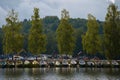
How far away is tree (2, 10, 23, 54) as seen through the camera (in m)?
104

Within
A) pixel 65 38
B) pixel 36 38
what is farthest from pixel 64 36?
pixel 36 38

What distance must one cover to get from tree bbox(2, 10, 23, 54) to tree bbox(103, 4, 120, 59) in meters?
23.0

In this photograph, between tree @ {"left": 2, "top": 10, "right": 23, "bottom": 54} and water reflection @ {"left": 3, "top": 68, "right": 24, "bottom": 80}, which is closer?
water reflection @ {"left": 3, "top": 68, "right": 24, "bottom": 80}

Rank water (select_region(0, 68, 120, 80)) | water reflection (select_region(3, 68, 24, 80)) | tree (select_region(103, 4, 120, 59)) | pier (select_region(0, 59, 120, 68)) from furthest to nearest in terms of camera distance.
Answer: tree (select_region(103, 4, 120, 59)) < pier (select_region(0, 59, 120, 68)) < water reflection (select_region(3, 68, 24, 80)) < water (select_region(0, 68, 120, 80))

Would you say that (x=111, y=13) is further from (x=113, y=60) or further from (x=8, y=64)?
(x=8, y=64)

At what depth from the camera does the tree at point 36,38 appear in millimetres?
106250

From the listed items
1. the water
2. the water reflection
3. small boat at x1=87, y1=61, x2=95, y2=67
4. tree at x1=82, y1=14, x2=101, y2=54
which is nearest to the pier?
small boat at x1=87, y1=61, x2=95, y2=67

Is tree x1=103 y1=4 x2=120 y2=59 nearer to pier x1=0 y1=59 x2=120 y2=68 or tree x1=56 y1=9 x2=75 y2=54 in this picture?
pier x1=0 y1=59 x2=120 y2=68

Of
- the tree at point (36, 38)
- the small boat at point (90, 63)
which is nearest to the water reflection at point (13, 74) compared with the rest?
the tree at point (36, 38)

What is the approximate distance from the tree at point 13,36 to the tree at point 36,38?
3297 millimetres

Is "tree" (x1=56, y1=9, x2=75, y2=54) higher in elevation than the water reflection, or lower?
higher

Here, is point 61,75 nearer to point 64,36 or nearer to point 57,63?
point 57,63

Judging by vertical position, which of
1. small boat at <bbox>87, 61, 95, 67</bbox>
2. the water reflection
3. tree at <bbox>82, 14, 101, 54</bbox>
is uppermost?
tree at <bbox>82, 14, 101, 54</bbox>

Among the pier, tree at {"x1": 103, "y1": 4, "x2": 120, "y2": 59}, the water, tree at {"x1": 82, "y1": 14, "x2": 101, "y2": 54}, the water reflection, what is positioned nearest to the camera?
the water
